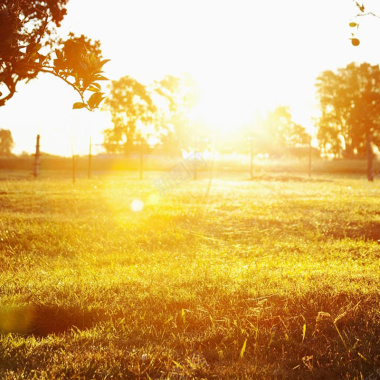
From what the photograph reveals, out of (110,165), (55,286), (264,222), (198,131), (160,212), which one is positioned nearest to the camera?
(55,286)

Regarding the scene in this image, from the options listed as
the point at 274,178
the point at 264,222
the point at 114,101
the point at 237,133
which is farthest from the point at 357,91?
the point at 264,222

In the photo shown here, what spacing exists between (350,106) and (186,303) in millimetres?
69385

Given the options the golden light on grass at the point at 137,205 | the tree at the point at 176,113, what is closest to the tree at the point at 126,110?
the tree at the point at 176,113

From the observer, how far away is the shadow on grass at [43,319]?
15.6 feet

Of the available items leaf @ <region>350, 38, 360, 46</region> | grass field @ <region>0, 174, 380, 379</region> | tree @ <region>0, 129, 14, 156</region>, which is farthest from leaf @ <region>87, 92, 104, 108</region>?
tree @ <region>0, 129, 14, 156</region>

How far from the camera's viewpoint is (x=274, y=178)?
1355 inches

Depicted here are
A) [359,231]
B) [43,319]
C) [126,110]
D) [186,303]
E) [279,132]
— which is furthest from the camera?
[279,132]

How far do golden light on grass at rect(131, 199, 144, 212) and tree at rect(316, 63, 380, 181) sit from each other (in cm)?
5365

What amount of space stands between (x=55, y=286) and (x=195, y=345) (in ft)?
7.47

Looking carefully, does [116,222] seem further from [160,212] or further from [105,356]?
[105,356]

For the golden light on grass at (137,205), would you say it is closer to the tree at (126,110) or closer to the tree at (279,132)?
the tree at (126,110)

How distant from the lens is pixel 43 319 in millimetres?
4953

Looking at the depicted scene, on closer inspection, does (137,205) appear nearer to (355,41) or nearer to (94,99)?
(94,99)

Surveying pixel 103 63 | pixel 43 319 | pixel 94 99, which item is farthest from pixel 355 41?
pixel 43 319
